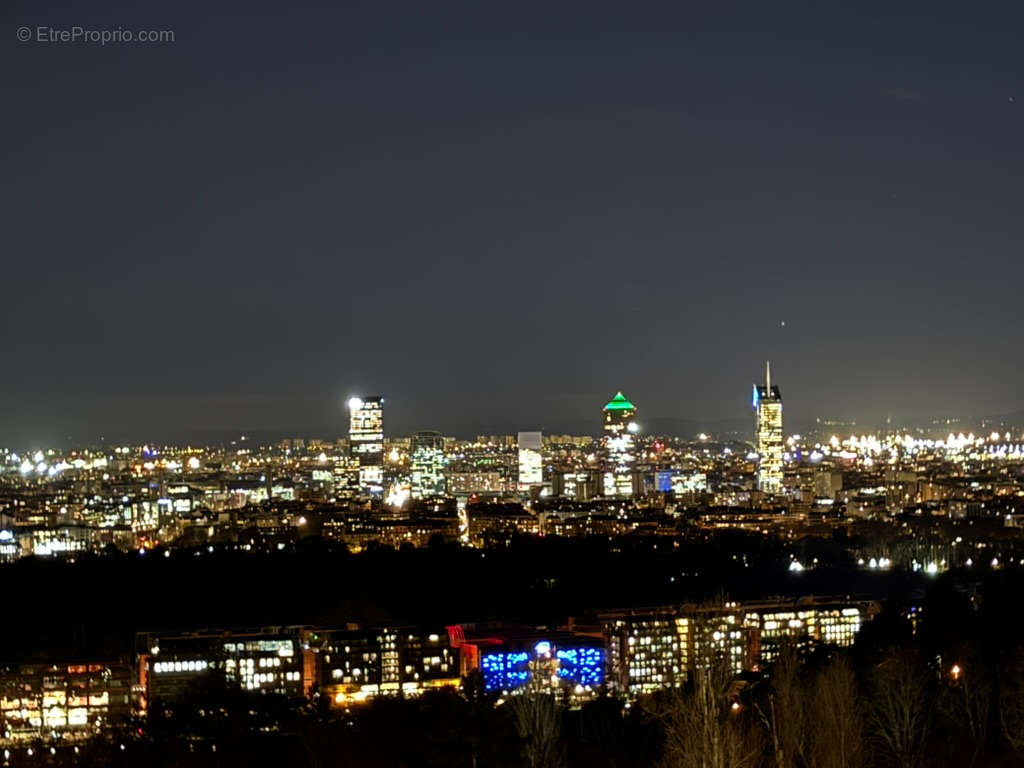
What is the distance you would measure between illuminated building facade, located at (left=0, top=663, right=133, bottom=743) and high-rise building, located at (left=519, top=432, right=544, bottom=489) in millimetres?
55051

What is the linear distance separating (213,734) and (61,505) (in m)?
41.6

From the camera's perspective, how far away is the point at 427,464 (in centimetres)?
7288

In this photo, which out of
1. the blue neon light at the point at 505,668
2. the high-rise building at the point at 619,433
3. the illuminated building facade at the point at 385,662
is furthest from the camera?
the high-rise building at the point at 619,433

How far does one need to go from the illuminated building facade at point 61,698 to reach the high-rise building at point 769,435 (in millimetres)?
51226

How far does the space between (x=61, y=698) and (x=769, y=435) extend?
5907cm

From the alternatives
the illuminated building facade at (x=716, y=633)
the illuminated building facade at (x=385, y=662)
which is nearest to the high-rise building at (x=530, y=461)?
the illuminated building facade at (x=716, y=633)

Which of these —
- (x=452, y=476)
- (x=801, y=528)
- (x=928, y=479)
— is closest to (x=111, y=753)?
(x=801, y=528)

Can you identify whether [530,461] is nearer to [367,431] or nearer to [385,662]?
[367,431]

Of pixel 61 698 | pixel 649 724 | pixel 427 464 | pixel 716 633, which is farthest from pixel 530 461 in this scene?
pixel 649 724

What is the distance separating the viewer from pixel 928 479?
65250 millimetres

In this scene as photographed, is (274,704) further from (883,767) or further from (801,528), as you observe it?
(801,528)

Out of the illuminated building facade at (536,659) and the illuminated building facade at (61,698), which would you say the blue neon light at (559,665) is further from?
the illuminated building facade at (61,698)

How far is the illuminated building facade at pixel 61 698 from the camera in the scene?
61.8 feet

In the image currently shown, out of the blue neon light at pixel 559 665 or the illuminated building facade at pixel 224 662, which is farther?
the blue neon light at pixel 559 665
